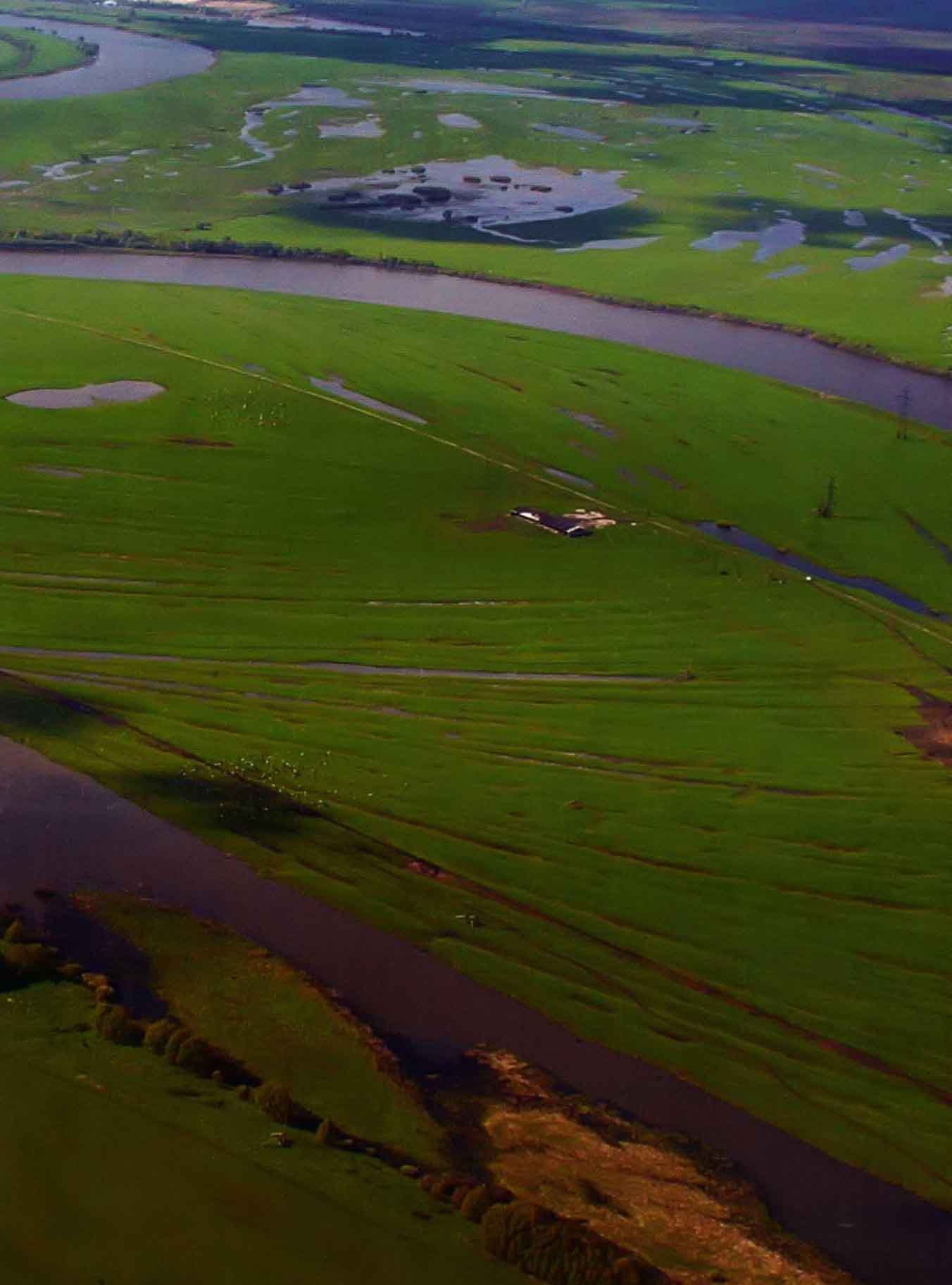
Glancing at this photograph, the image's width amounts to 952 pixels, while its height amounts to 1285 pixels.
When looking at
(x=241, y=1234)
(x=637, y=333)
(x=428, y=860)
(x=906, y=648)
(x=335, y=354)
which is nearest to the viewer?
(x=241, y=1234)

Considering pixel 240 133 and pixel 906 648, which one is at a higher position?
pixel 240 133

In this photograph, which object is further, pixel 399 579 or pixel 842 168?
pixel 842 168

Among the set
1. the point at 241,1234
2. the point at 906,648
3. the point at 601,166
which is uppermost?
the point at 601,166

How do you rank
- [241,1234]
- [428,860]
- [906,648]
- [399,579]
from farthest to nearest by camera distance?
[399,579] < [906,648] < [428,860] < [241,1234]

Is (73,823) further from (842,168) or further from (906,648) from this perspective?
(842,168)

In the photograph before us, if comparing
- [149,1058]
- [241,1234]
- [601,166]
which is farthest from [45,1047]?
[601,166]

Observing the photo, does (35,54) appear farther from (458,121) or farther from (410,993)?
(410,993)

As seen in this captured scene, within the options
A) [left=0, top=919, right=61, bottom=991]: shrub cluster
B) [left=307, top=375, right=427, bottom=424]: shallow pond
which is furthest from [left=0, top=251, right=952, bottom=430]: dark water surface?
[left=0, top=919, right=61, bottom=991]: shrub cluster

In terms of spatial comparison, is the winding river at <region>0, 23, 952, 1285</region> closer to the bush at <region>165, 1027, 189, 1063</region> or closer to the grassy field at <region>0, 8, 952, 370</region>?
the bush at <region>165, 1027, 189, 1063</region>

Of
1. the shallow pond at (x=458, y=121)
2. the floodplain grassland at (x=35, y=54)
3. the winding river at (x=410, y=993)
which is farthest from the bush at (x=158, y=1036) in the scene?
the floodplain grassland at (x=35, y=54)
